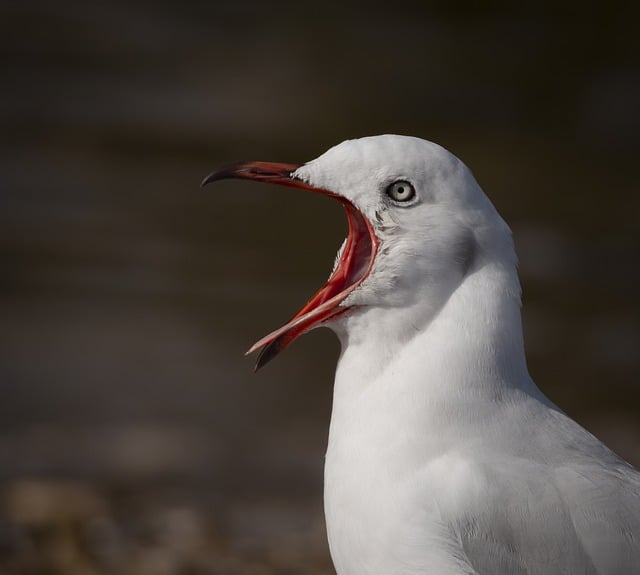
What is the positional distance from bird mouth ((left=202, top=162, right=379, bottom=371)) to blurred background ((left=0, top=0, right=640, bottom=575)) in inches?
81.8

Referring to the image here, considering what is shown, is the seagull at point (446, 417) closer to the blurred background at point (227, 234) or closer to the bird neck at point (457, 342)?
the bird neck at point (457, 342)

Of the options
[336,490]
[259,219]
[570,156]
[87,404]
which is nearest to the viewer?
[336,490]

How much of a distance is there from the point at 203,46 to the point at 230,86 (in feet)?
1.49

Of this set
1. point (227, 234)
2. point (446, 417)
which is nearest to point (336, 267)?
point (446, 417)

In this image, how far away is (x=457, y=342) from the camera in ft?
6.91

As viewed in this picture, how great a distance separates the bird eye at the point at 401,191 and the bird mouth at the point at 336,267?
72 mm

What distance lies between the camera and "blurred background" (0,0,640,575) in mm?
5090

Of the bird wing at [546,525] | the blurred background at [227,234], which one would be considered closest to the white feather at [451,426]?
the bird wing at [546,525]

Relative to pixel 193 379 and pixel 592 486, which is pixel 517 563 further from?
pixel 193 379

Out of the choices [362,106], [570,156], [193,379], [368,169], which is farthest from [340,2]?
[368,169]

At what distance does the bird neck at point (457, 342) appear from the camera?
6.90 ft

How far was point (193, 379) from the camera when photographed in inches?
241

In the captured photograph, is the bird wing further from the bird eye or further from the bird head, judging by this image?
the bird eye

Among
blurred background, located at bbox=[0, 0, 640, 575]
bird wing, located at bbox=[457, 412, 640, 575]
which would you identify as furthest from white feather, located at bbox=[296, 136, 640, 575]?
blurred background, located at bbox=[0, 0, 640, 575]
